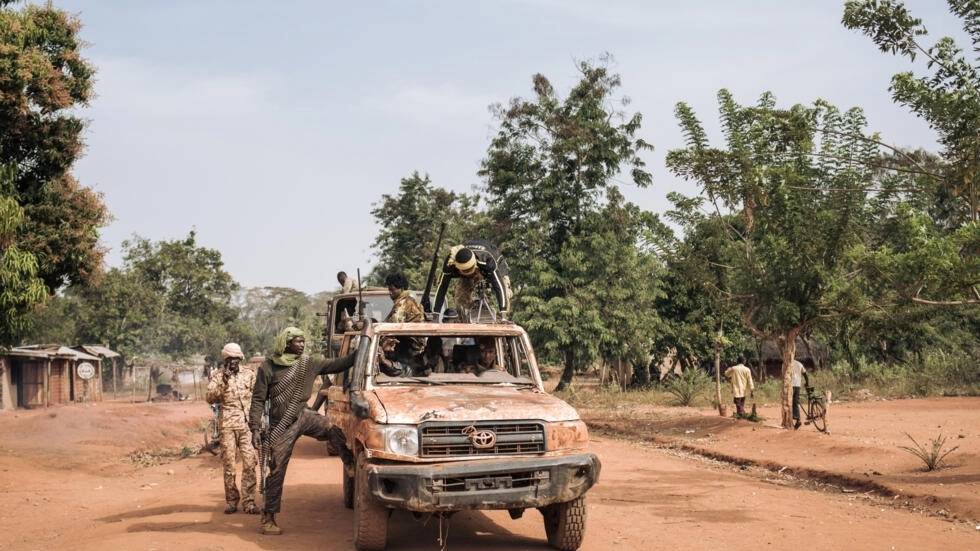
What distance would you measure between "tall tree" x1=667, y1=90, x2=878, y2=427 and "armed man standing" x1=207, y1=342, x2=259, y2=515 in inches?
435

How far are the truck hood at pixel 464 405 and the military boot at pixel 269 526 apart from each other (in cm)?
171

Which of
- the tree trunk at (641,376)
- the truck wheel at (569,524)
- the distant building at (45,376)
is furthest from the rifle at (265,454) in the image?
the tree trunk at (641,376)

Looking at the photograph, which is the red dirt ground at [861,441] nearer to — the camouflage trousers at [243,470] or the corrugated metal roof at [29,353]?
the camouflage trousers at [243,470]

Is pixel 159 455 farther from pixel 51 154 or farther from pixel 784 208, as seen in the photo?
pixel 784 208

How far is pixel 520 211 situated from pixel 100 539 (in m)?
27.9

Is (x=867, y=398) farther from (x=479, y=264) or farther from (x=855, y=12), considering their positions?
(x=479, y=264)

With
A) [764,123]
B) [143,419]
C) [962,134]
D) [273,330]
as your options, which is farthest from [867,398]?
[273,330]

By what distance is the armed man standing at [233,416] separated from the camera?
9531 millimetres

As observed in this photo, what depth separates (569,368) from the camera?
34969 mm

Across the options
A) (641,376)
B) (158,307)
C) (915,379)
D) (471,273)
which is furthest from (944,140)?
(158,307)

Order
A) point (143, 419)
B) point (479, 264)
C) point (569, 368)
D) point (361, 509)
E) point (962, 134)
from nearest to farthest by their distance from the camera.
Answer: point (361, 509)
point (479, 264)
point (962, 134)
point (143, 419)
point (569, 368)

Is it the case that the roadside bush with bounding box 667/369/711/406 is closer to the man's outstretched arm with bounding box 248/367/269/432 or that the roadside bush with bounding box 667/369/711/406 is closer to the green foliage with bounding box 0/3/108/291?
the green foliage with bounding box 0/3/108/291

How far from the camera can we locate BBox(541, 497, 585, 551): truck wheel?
7.42m

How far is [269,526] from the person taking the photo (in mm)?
8250
